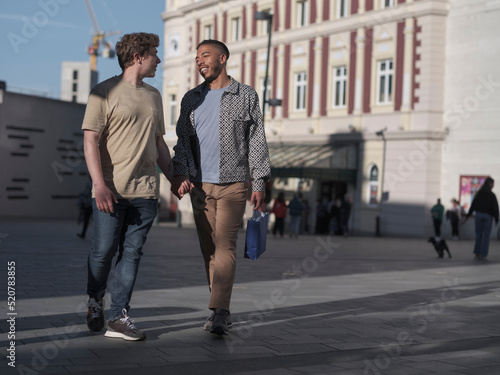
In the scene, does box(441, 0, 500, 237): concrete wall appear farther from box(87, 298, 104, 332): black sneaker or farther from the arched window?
box(87, 298, 104, 332): black sneaker

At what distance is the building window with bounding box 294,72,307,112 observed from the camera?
41125 mm

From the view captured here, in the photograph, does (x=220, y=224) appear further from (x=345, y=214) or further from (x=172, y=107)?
(x=172, y=107)

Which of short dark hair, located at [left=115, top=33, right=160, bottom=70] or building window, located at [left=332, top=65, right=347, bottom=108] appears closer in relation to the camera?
short dark hair, located at [left=115, top=33, right=160, bottom=70]

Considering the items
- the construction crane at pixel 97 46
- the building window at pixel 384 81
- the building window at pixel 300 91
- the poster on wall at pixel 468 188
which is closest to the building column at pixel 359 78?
the building window at pixel 384 81

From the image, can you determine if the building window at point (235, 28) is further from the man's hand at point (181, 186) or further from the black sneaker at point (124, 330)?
the black sneaker at point (124, 330)

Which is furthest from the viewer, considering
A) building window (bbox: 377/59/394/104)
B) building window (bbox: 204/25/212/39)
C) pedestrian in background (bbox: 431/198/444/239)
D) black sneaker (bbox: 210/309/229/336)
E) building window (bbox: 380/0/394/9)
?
building window (bbox: 204/25/212/39)

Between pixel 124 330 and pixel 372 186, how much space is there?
104 feet

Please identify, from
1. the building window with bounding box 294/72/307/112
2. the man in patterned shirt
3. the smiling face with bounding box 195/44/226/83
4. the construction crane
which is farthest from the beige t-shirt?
the construction crane

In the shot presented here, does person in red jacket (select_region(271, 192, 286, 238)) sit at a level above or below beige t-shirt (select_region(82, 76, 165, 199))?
below

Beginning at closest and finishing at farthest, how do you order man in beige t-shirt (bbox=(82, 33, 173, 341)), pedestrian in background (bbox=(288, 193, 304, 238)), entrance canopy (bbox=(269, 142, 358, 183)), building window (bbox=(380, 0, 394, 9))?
man in beige t-shirt (bbox=(82, 33, 173, 341)) → pedestrian in background (bbox=(288, 193, 304, 238)) → building window (bbox=(380, 0, 394, 9)) → entrance canopy (bbox=(269, 142, 358, 183))

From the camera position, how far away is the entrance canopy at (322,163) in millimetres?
36562

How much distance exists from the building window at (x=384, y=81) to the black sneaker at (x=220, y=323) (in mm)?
30800

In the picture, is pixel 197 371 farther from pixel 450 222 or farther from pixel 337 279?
pixel 450 222

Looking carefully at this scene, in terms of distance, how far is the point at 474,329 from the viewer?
7.02 meters
